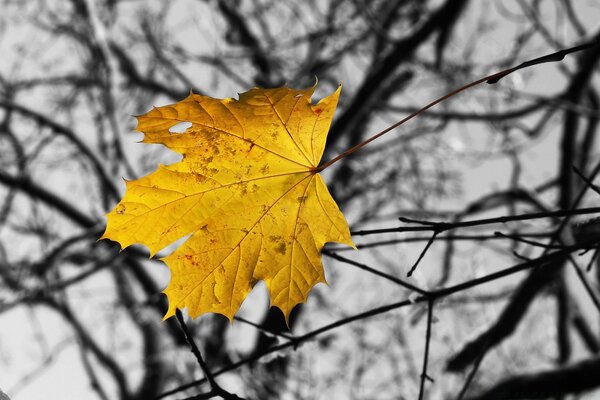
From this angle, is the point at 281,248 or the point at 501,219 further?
the point at 281,248

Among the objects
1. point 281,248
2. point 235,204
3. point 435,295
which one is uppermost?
point 235,204

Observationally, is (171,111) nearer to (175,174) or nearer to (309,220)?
(175,174)

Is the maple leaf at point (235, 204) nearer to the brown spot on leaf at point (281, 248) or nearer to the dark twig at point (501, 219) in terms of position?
the brown spot on leaf at point (281, 248)

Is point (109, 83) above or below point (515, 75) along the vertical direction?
above

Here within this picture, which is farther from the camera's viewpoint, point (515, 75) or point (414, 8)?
point (414, 8)

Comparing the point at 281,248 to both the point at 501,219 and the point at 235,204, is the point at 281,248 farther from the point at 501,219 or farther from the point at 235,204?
the point at 501,219

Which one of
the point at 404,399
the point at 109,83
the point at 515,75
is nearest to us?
the point at 109,83

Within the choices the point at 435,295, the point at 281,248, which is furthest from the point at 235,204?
the point at 435,295

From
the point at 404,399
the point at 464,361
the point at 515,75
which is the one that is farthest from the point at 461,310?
the point at 464,361
